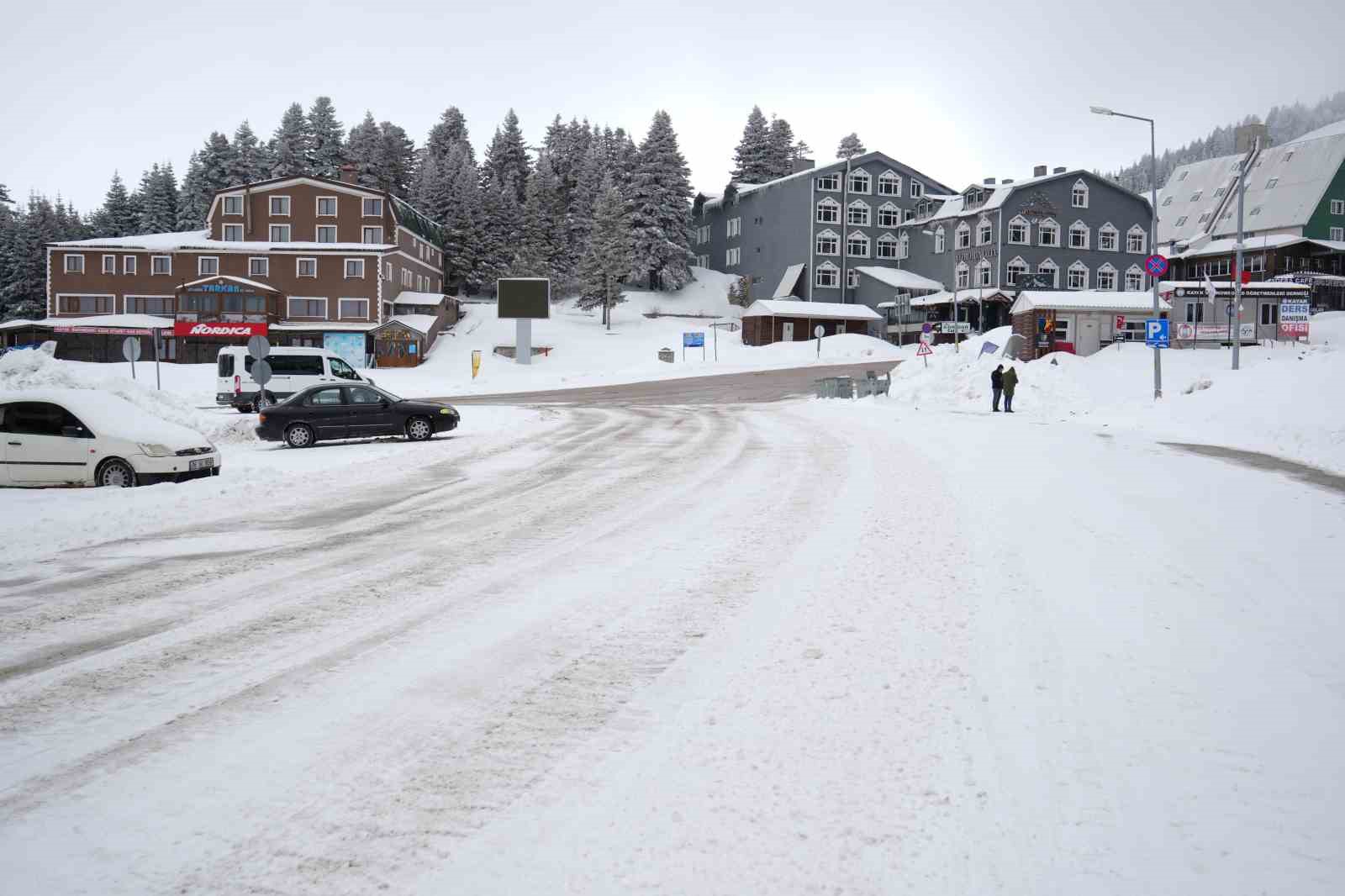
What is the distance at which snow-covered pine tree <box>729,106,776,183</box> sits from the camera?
9762cm

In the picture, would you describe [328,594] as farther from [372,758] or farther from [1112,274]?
[1112,274]

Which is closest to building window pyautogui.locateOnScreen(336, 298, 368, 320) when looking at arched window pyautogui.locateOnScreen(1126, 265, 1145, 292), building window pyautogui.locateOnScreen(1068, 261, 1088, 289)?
building window pyautogui.locateOnScreen(1068, 261, 1088, 289)

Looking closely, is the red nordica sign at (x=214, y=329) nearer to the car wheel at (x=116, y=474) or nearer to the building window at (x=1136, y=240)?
the car wheel at (x=116, y=474)

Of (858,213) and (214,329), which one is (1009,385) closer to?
(858,213)

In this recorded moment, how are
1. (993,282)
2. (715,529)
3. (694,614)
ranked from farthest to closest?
1. (993,282)
2. (715,529)
3. (694,614)

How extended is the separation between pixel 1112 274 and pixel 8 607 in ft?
254

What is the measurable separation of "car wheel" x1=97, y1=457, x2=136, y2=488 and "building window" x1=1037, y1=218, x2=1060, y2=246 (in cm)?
6741

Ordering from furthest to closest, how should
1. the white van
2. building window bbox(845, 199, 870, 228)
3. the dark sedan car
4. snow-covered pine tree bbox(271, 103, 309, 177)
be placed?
1. snow-covered pine tree bbox(271, 103, 309, 177)
2. building window bbox(845, 199, 870, 228)
3. the white van
4. the dark sedan car

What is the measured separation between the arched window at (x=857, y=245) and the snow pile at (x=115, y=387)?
61036 mm

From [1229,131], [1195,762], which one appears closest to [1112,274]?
[1195,762]

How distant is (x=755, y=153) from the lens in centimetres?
9788

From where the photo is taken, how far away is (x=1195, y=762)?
429 centimetres

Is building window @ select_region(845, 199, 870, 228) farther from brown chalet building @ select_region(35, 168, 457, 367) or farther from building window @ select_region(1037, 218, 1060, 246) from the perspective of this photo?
brown chalet building @ select_region(35, 168, 457, 367)

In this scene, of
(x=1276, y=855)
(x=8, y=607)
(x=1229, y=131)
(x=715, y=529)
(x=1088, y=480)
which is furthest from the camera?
(x=1229, y=131)
